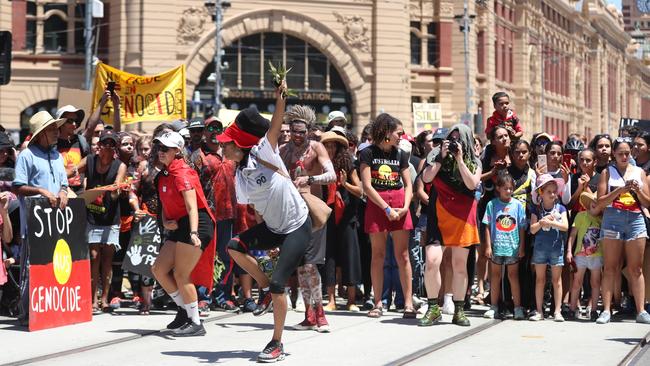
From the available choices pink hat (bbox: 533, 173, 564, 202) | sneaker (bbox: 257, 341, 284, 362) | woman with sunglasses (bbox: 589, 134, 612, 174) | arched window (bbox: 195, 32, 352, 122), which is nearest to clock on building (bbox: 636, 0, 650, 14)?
arched window (bbox: 195, 32, 352, 122)

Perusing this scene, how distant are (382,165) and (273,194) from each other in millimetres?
3310

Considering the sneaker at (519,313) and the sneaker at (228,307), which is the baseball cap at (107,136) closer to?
the sneaker at (228,307)

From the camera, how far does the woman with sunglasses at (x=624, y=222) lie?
43.3ft

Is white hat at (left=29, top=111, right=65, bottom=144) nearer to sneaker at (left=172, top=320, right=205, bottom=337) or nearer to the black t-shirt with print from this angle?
sneaker at (left=172, top=320, right=205, bottom=337)

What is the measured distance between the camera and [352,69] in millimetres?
54219

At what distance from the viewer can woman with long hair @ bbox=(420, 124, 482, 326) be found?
12.5 metres

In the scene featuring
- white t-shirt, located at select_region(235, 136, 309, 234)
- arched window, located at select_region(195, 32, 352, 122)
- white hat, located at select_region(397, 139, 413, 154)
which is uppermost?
arched window, located at select_region(195, 32, 352, 122)

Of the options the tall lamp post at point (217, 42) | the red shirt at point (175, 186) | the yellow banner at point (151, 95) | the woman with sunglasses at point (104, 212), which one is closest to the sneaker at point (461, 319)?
the red shirt at point (175, 186)

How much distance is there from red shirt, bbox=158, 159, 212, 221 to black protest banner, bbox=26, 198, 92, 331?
1336 millimetres

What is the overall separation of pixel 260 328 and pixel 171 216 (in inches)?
59.9

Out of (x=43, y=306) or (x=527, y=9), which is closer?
(x=43, y=306)

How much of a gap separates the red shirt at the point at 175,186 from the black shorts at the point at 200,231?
0.29 ft

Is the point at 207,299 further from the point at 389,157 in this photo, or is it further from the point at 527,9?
the point at 527,9

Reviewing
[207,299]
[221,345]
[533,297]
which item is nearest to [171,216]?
[221,345]
